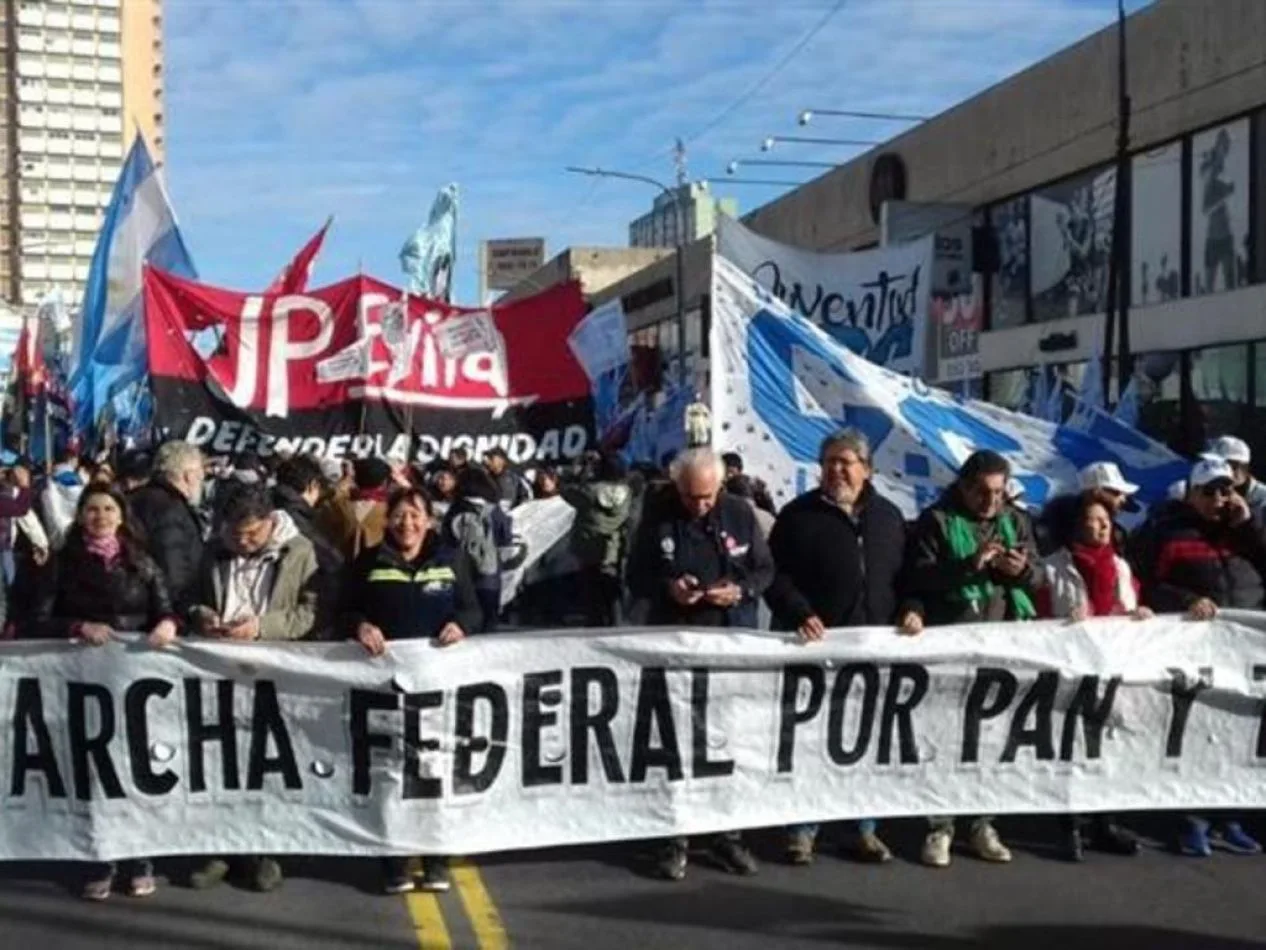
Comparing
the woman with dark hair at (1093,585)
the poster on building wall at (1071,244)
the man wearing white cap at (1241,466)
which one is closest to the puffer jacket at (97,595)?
the woman with dark hair at (1093,585)

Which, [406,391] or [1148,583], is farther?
[406,391]

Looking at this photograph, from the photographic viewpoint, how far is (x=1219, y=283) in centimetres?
2498

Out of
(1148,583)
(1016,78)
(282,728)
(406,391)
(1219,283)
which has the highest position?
(1016,78)

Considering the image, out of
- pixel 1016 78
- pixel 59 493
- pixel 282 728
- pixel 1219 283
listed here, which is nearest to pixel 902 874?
pixel 282 728

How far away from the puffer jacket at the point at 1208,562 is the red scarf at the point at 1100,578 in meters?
0.23

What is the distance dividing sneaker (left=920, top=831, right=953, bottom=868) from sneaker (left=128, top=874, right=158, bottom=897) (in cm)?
289

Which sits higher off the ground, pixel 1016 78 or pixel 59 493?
pixel 1016 78

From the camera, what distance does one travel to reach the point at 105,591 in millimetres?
6633

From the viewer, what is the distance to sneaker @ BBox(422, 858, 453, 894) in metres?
6.55

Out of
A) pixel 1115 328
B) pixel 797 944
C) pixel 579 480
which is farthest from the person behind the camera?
pixel 1115 328

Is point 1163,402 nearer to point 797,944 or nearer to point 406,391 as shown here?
point 406,391

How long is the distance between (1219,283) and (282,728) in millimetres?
20866

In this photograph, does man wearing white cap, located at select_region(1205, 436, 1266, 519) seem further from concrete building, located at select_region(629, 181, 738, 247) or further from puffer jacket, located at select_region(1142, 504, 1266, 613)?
concrete building, located at select_region(629, 181, 738, 247)

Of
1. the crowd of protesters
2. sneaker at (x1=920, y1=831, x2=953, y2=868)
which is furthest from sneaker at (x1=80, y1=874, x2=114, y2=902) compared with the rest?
sneaker at (x1=920, y1=831, x2=953, y2=868)
